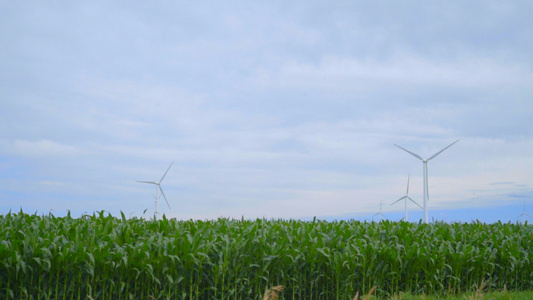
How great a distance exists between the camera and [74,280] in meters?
9.56

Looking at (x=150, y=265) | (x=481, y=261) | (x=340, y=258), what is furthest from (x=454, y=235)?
(x=150, y=265)

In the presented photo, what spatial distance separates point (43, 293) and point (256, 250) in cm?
432

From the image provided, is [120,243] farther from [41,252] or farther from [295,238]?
[295,238]

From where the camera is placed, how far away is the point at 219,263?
32.7 feet

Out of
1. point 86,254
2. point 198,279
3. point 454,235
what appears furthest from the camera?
point 454,235

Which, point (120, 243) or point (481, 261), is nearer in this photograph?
point (120, 243)

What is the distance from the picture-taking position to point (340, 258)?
10.7m

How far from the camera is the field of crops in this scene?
30.9 ft

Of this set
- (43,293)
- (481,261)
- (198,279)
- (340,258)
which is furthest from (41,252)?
(481,261)

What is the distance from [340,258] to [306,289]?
3.85 feet

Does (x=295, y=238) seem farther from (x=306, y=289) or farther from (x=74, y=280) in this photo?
(x=74, y=280)

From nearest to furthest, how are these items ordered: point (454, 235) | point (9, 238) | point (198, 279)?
point (198, 279), point (9, 238), point (454, 235)

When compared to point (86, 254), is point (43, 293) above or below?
below

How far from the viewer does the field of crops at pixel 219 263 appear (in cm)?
942
